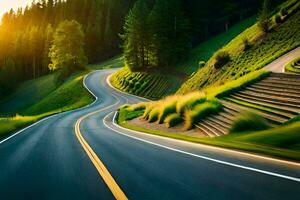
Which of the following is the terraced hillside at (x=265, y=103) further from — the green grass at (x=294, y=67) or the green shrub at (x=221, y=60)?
the green shrub at (x=221, y=60)

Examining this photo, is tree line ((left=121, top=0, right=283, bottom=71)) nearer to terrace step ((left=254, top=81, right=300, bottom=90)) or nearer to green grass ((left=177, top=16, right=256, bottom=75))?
green grass ((left=177, top=16, right=256, bottom=75))

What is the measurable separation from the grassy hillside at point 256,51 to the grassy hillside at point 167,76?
A: 1825 cm

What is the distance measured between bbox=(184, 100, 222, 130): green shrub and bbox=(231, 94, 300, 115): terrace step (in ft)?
8.34

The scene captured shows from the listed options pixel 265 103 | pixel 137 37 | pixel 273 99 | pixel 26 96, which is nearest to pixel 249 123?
pixel 265 103

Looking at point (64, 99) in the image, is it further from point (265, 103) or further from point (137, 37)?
point (265, 103)

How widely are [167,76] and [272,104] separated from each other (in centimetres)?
5320

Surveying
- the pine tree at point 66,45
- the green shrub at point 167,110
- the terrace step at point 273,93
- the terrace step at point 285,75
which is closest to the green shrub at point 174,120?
the green shrub at point 167,110

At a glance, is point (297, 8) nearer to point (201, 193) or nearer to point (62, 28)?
point (201, 193)

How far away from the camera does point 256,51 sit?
146ft

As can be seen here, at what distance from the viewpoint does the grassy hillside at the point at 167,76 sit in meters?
70.8

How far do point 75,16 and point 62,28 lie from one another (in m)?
75.7

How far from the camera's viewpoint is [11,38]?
15450cm

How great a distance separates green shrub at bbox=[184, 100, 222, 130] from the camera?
22.5m

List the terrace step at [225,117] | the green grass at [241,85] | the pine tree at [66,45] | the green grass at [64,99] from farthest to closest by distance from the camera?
the pine tree at [66,45] → the green grass at [64,99] → the green grass at [241,85] → the terrace step at [225,117]
